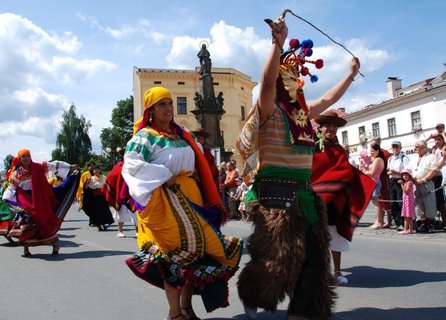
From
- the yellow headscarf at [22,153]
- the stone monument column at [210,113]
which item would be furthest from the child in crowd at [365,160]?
the stone monument column at [210,113]

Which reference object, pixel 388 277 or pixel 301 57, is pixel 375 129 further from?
pixel 301 57

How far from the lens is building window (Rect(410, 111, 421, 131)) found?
40.2 meters

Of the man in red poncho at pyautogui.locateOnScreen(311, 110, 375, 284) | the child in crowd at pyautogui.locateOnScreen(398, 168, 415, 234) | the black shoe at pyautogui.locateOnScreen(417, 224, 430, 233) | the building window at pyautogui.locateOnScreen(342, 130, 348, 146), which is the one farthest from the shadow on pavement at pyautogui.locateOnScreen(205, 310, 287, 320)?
the building window at pyautogui.locateOnScreen(342, 130, 348, 146)

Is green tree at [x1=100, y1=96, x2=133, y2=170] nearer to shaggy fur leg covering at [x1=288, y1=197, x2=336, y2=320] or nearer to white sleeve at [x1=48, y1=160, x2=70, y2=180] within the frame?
white sleeve at [x1=48, y1=160, x2=70, y2=180]

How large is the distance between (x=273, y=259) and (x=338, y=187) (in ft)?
6.36

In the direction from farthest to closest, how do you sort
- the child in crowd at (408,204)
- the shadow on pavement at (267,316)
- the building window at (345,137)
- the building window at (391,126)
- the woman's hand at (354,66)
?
the building window at (345,137) < the building window at (391,126) < the child in crowd at (408,204) < the woman's hand at (354,66) < the shadow on pavement at (267,316)

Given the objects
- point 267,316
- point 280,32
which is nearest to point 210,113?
point 267,316

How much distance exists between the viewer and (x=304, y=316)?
351 cm

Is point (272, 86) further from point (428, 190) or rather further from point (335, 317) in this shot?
point (428, 190)

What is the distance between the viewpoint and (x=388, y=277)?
18.2ft

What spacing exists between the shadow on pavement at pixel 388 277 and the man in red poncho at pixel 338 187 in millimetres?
276

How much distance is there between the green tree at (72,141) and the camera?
248ft

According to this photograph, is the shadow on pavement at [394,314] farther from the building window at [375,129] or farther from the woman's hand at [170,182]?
the building window at [375,129]

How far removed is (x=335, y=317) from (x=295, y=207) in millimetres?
1098
